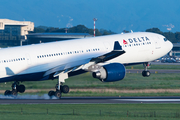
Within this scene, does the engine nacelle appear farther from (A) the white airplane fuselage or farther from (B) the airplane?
(A) the white airplane fuselage

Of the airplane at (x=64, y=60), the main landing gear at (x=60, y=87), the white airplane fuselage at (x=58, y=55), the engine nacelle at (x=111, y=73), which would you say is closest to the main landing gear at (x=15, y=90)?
the airplane at (x=64, y=60)

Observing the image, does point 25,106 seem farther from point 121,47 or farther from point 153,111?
point 121,47

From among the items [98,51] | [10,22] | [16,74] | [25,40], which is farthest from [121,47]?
[10,22]

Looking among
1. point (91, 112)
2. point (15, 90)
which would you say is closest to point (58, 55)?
point (15, 90)

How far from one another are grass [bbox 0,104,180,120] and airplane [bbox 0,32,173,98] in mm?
5579

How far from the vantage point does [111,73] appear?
125 feet

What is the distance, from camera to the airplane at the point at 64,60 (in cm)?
3859

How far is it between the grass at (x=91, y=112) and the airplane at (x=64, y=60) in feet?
18.3

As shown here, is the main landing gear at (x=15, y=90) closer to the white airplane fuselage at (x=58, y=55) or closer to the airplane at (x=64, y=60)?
the airplane at (x=64, y=60)

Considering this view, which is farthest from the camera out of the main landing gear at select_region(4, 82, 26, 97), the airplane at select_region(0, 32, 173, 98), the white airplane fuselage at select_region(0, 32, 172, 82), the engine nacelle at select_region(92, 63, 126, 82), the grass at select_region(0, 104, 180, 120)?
the main landing gear at select_region(4, 82, 26, 97)

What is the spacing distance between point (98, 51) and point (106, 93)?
7220mm

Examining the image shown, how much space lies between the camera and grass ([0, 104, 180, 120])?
2759 cm

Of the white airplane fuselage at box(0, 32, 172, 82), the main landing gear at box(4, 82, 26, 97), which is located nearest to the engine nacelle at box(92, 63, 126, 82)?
the white airplane fuselage at box(0, 32, 172, 82)

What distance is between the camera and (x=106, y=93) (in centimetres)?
4744
